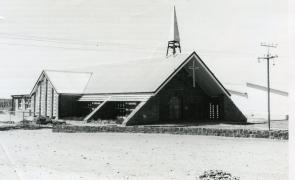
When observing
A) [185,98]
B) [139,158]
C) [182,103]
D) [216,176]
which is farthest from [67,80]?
[216,176]

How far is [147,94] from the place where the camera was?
102ft

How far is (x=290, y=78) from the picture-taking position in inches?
282

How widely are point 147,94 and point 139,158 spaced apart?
16112 millimetres

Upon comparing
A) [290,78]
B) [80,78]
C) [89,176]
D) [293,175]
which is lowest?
[89,176]

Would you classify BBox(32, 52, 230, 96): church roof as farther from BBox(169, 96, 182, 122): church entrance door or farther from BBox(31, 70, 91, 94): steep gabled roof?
BBox(169, 96, 182, 122): church entrance door

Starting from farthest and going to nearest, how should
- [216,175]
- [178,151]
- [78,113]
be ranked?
[78,113]
[178,151]
[216,175]

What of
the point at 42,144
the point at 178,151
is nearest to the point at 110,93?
the point at 42,144

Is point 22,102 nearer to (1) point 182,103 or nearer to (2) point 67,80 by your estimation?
(2) point 67,80

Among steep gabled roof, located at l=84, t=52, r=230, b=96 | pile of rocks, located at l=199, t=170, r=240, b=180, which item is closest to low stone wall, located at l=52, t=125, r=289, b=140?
steep gabled roof, located at l=84, t=52, r=230, b=96

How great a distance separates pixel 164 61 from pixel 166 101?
4.41m

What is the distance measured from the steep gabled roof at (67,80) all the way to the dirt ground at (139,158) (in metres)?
17.2

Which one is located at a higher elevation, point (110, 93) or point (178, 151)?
point (110, 93)

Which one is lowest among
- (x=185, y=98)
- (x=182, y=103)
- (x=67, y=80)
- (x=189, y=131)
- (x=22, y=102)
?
(x=189, y=131)

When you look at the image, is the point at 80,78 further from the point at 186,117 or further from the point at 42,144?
the point at 42,144
